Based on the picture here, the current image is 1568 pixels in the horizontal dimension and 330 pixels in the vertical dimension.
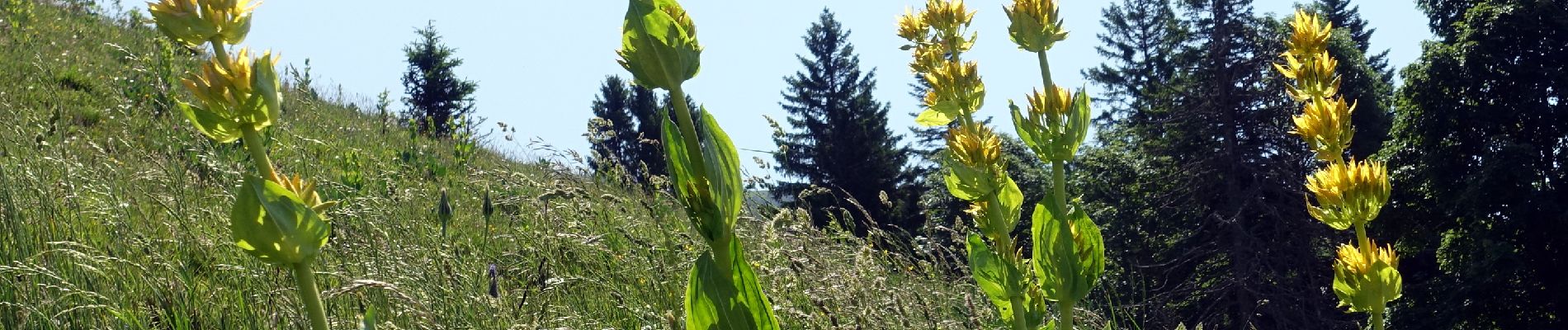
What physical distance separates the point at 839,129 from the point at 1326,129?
3293 cm

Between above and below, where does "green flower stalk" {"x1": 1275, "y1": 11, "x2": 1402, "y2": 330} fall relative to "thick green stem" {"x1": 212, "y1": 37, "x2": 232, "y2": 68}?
above

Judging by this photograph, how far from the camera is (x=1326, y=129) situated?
1.02 meters

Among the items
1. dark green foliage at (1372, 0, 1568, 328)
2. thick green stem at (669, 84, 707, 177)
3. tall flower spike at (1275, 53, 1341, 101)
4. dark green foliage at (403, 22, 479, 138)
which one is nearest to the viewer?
thick green stem at (669, 84, 707, 177)

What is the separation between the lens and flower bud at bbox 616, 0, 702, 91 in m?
0.67

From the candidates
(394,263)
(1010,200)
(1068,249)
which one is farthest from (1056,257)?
(394,263)

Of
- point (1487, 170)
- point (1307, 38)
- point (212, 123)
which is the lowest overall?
point (212, 123)

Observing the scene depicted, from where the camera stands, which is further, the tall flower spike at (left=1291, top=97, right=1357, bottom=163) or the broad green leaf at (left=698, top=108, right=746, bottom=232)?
the tall flower spike at (left=1291, top=97, right=1357, bottom=163)

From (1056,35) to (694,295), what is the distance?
84 cm

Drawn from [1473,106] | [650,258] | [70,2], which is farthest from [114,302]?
[1473,106]

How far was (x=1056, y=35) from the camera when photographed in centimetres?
138

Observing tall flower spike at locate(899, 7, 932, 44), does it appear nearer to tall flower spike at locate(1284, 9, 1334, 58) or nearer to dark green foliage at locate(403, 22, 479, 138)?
tall flower spike at locate(1284, 9, 1334, 58)

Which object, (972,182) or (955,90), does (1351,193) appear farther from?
(955,90)

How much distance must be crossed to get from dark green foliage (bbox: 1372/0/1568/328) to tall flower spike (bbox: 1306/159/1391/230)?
1442 cm

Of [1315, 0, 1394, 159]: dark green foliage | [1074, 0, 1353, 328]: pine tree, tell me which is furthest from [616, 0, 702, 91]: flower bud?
[1315, 0, 1394, 159]: dark green foliage
